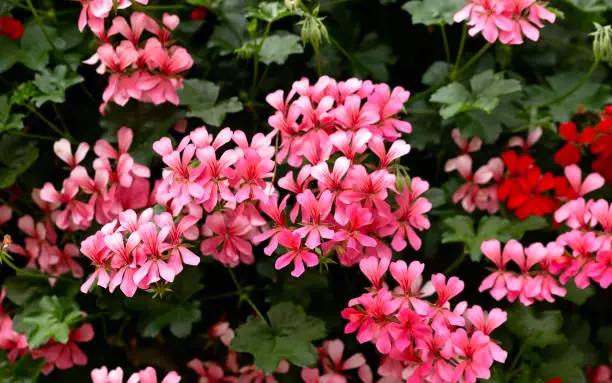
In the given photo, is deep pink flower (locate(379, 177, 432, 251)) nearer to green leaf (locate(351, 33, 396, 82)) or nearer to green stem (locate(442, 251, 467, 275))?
green stem (locate(442, 251, 467, 275))

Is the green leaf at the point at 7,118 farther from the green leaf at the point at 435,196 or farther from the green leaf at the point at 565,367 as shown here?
the green leaf at the point at 565,367

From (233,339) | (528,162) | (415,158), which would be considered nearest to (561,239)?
(528,162)

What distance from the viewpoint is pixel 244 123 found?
1.73 meters

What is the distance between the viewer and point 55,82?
5.44 ft

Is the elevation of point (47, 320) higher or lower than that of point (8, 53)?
lower

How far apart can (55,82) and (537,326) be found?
113 cm

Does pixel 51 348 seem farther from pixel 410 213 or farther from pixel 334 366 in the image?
pixel 410 213

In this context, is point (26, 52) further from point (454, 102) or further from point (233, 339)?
point (454, 102)

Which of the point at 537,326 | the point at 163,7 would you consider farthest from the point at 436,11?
the point at 537,326

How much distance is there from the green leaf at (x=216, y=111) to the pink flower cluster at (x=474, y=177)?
50 cm

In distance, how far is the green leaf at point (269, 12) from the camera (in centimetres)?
161

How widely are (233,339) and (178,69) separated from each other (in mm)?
558

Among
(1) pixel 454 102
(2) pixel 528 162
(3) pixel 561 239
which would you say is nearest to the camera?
(3) pixel 561 239

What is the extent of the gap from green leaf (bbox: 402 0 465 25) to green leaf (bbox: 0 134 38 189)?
88 cm
